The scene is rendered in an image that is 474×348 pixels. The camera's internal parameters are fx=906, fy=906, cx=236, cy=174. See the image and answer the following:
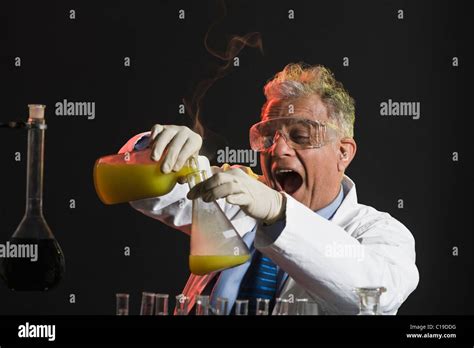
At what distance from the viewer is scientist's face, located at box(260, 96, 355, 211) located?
3016 millimetres

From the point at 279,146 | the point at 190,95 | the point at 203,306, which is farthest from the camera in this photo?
the point at 190,95

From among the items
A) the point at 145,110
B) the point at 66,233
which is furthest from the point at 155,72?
the point at 66,233

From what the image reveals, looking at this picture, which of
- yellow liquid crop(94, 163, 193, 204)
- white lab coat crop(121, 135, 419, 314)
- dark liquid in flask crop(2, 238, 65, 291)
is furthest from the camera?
white lab coat crop(121, 135, 419, 314)

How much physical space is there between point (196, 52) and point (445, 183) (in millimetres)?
1154

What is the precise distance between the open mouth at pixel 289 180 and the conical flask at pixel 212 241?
3.26 ft

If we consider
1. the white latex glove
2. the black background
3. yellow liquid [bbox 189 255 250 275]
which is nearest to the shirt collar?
the black background

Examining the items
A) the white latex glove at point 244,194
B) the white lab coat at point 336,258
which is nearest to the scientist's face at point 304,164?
the white lab coat at point 336,258

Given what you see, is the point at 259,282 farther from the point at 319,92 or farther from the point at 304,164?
the point at 319,92

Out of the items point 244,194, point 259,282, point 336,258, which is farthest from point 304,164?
point 244,194

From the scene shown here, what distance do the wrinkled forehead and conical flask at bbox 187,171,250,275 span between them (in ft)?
3.02

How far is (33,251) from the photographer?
1987 millimetres

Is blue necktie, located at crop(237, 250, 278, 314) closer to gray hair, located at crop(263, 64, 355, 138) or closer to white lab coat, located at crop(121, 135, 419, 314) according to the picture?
white lab coat, located at crop(121, 135, 419, 314)

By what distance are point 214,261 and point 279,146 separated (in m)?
0.97

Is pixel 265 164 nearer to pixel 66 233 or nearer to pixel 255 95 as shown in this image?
pixel 255 95
